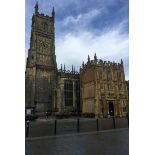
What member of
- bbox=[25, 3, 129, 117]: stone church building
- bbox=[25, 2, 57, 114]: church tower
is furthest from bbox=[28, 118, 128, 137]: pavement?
bbox=[25, 2, 57, 114]: church tower

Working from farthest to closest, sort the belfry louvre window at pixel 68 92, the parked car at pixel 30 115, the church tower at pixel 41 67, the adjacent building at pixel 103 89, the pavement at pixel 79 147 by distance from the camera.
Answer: the belfry louvre window at pixel 68 92 < the church tower at pixel 41 67 < the adjacent building at pixel 103 89 < the parked car at pixel 30 115 < the pavement at pixel 79 147

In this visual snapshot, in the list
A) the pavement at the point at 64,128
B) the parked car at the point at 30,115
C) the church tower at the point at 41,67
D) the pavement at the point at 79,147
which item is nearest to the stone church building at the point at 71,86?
the church tower at the point at 41,67

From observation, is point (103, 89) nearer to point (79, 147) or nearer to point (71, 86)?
point (71, 86)

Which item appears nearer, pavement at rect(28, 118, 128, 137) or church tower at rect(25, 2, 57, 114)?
pavement at rect(28, 118, 128, 137)

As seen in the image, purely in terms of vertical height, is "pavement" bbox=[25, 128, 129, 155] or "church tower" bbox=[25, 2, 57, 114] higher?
"church tower" bbox=[25, 2, 57, 114]

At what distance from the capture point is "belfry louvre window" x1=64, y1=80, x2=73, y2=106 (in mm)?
36581

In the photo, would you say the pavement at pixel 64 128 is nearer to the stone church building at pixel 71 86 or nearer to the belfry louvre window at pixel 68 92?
the stone church building at pixel 71 86

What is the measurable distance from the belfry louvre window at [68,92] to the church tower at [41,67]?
2089 millimetres

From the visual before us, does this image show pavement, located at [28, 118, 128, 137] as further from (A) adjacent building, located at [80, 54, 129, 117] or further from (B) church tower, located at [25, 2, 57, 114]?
(B) church tower, located at [25, 2, 57, 114]

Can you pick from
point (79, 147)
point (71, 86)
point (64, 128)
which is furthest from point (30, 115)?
point (79, 147)

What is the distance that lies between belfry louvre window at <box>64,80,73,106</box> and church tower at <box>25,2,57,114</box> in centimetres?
209

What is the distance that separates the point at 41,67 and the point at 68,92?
6.58 meters

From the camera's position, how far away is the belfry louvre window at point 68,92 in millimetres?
36581
